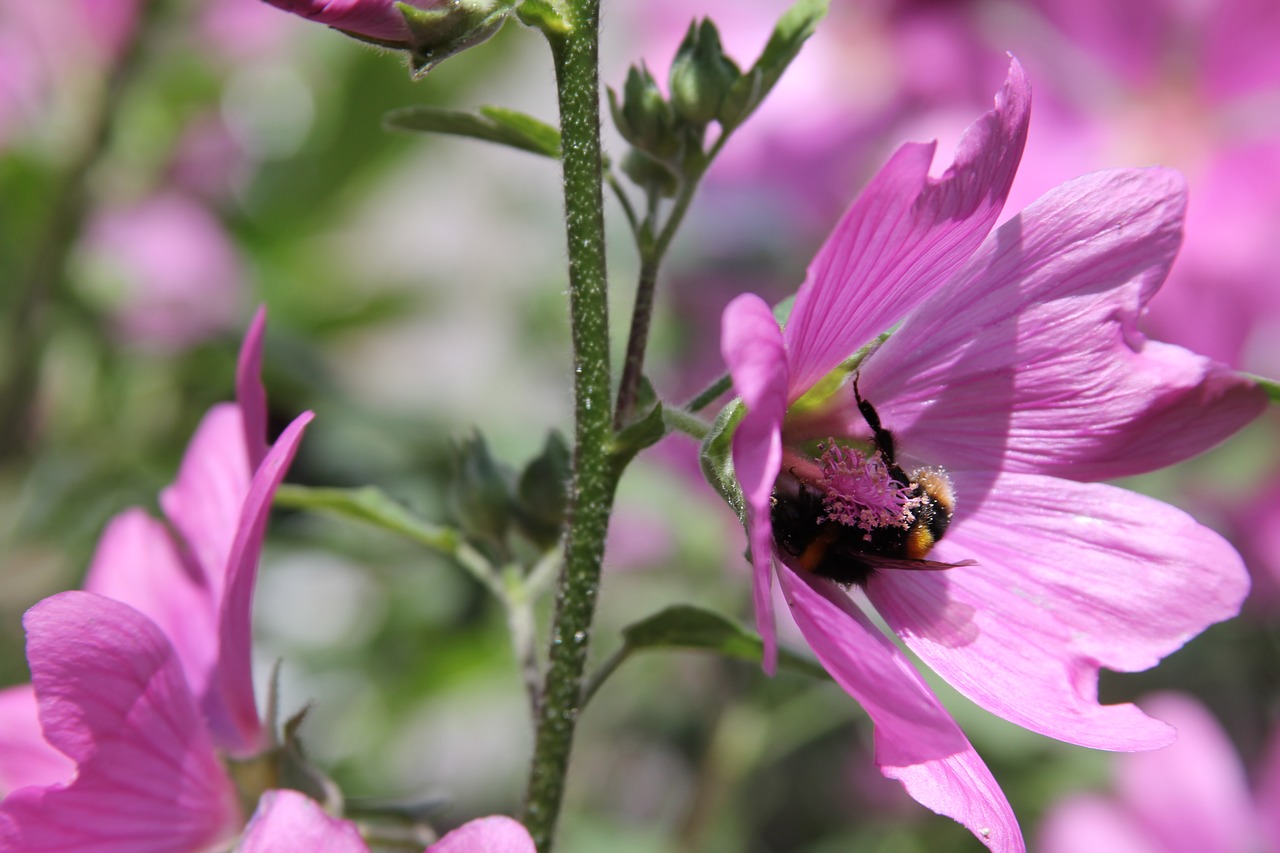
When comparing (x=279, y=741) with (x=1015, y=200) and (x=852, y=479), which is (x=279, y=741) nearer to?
(x=852, y=479)

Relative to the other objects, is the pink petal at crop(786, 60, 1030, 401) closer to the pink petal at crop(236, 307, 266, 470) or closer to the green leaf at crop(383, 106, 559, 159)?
the green leaf at crop(383, 106, 559, 159)

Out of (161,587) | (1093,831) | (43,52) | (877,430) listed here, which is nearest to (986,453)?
(877,430)

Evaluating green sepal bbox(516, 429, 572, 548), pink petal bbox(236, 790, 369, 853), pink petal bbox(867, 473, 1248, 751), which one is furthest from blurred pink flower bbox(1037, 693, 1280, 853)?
pink petal bbox(236, 790, 369, 853)

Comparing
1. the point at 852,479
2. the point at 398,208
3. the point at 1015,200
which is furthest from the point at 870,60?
the point at 852,479

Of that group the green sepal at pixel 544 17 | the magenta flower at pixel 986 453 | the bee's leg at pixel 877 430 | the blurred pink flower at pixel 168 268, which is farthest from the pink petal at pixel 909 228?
the blurred pink flower at pixel 168 268

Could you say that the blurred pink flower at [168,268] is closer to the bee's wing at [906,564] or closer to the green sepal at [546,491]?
the green sepal at [546,491]
